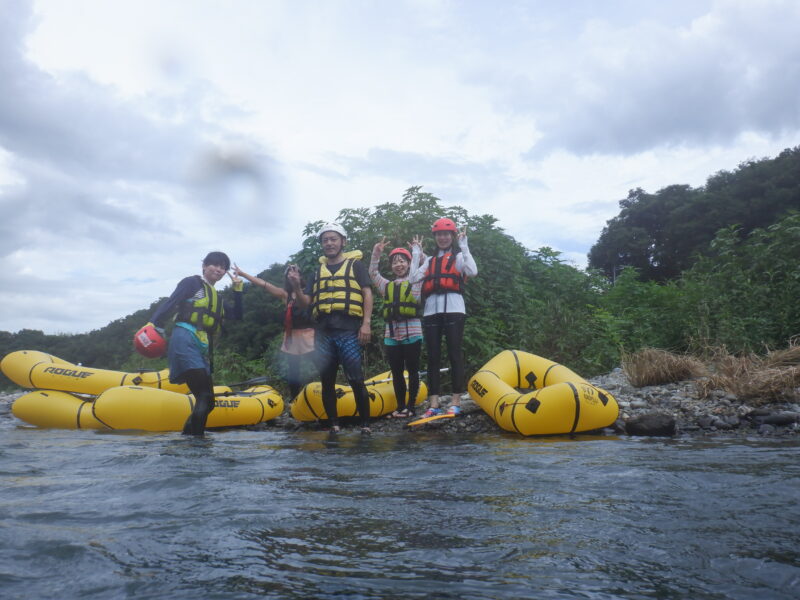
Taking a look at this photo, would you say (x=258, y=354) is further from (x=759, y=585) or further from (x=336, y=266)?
(x=759, y=585)

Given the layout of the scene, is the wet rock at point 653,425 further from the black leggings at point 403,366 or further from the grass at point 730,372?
the black leggings at point 403,366

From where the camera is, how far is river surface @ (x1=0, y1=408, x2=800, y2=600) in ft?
6.06

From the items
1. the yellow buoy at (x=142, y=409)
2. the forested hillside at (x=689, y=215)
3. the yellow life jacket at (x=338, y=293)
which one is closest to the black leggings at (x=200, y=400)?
the yellow buoy at (x=142, y=409)

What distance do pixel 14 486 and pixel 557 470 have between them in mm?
3086

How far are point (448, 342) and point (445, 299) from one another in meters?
0.47

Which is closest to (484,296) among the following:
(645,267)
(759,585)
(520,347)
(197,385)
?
(520,347)

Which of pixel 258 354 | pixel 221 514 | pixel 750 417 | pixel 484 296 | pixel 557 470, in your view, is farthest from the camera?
pixel 258 354

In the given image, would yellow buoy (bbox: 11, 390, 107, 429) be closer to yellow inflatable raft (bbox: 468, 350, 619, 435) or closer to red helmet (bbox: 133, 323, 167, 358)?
red helmet (bbox: 133, 323, 167, 358)

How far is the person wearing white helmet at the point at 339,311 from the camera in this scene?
6.19 m

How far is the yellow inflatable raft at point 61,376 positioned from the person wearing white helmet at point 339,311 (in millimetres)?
3215

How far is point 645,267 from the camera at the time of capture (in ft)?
124

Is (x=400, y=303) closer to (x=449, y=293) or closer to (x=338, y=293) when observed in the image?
(x=449, y=293)

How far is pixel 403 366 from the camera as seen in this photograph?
729 centimetres

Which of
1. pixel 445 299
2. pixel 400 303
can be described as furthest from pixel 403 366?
pixel 445 299
